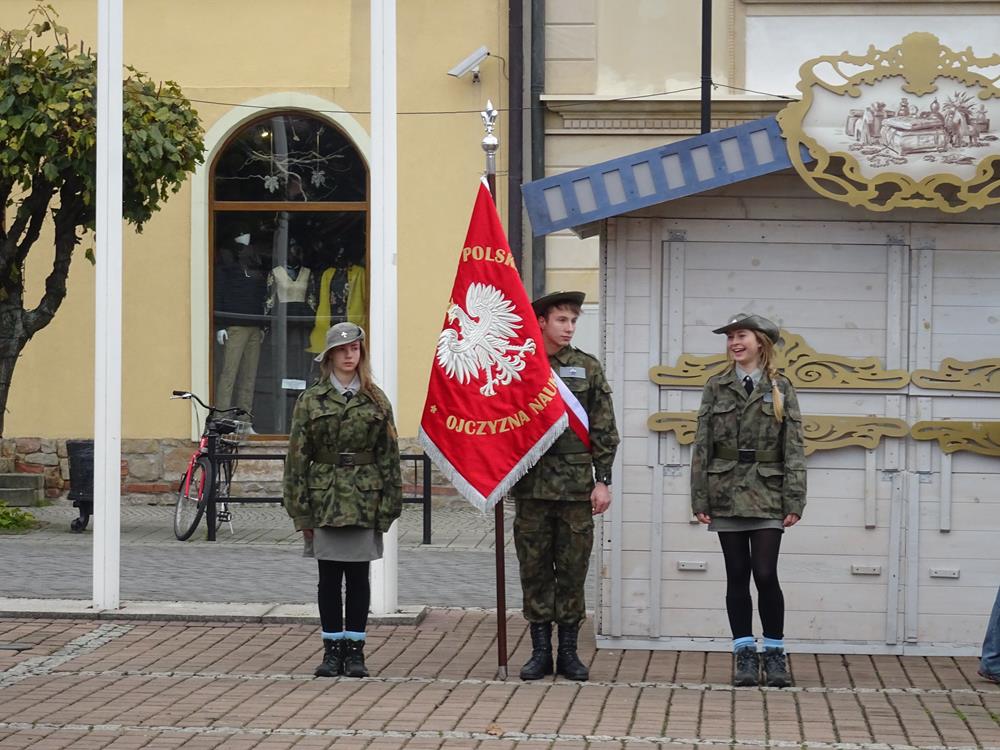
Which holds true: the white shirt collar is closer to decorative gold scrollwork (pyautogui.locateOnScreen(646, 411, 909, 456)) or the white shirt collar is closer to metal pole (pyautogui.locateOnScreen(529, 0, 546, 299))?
decorative gold scrollwork (pyautogui.locateOnScreen(646, 411, 909, 456))

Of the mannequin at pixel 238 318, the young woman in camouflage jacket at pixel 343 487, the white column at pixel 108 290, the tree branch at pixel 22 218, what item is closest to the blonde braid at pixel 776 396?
the young woman in camouflage jacket at pixel 343 487

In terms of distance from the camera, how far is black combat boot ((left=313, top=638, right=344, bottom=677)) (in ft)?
28.1

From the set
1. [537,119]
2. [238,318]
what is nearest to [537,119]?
[537,119]

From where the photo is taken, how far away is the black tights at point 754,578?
8375 millimetres

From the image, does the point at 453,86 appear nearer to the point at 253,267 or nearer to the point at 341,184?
the point at 341,184

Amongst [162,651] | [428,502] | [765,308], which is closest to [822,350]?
[765,308]

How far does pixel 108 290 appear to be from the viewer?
10.3 metres

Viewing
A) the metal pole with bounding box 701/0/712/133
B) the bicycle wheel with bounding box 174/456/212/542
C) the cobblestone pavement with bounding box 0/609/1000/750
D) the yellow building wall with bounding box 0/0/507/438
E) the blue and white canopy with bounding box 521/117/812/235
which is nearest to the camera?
the cobblestone pavement with bounding box 0/609/1000/750

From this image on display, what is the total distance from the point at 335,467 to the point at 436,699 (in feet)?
4.14

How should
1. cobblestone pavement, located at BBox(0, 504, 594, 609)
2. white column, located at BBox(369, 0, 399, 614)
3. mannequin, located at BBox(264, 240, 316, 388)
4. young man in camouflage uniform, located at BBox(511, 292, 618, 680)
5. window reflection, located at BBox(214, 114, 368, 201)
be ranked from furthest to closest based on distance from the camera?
mannequin, located at BBox(264, 240, 316, 388) → window reflection, located at BBox(214, 114, 368, 201) → cobblestone pavement, located at BBox(0, 504, 594, 609) → white column, located at BBox(369, 0, 399, 614) → young man in camouflage uniform, located at BBox(511, 292, 618, 680)

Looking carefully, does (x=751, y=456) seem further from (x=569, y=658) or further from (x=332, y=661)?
(x=332, y=661)

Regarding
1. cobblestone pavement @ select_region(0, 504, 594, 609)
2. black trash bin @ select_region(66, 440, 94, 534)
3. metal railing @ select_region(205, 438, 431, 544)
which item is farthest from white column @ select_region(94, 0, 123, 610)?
black trash bin @ select_region(66, 440, 94, 534)

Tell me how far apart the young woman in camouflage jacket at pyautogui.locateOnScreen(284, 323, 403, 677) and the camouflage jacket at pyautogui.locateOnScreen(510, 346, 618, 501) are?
685 millimetres

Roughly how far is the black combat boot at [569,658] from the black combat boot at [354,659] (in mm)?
947
